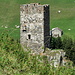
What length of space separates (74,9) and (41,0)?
11919 millimetres

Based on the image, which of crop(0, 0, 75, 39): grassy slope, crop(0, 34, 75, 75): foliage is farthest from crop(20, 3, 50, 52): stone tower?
crop(0, 0, 75, 39): grassy slope

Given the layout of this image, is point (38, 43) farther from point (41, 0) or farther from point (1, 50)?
point (41, 0)

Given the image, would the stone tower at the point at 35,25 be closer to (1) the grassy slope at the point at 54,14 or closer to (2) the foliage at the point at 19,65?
(2) the foliage at the point at 19,65

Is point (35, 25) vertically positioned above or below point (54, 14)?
below

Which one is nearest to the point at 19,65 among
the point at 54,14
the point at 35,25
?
the point at 35,25

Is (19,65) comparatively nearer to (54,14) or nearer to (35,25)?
(35,25)

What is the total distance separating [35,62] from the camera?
1603 centimetres

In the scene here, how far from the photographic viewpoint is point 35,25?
113 ft

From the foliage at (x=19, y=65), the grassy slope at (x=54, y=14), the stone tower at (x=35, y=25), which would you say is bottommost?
the foliage at (x=19, y=65)

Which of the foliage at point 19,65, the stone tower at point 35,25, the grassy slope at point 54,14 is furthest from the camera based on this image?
the grassy slope at point 54,14

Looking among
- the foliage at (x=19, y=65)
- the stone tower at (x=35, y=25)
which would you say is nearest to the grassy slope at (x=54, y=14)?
the stone tower at (x=35, y=25)

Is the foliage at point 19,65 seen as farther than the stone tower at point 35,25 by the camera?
No

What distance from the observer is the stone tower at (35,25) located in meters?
34.2

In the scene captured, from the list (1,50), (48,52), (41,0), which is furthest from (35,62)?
(41,0)
